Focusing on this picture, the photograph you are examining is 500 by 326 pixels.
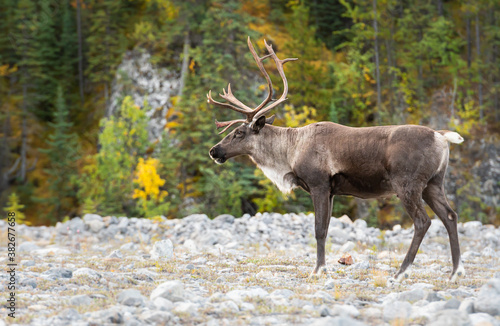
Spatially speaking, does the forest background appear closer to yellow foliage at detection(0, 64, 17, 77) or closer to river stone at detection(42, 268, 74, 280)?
yellow foliage at detection(0, 64, 17, 77)

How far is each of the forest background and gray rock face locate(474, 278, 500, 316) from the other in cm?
1625

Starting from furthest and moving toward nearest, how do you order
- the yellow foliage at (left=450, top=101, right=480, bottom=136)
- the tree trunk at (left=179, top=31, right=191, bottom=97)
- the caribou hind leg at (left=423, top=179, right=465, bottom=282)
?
1. the tree trunk at (left=179, top=31, right=191, bottom=97)
2. the yellow foliage at (left=450, top=101, right=480, bottom=136)
3. the caribou hind leg at (left=423, top=179, right=465, bottom=282)

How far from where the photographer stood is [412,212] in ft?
21.9

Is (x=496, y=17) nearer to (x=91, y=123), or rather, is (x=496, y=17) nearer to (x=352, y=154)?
(x=352, y=154)

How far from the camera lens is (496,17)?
77.7 feet

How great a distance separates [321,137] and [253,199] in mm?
15415

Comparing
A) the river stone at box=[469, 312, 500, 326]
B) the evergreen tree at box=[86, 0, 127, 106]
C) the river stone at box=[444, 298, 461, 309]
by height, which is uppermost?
the evergreen tree at box=[86, 0, 127, 106]

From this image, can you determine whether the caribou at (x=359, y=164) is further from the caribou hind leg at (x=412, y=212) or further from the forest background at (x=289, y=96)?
the forest background at (x=289, y=96)

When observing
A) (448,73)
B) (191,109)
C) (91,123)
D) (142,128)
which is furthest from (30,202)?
(448,73)

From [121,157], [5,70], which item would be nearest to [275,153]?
[121,157]

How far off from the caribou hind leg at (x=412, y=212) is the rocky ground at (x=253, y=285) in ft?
0.61

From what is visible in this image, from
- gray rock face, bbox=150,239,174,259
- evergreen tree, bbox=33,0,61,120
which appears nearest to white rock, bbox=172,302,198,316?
gray rock face, bbox=150,239,174,259

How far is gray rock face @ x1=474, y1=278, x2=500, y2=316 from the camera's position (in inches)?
168

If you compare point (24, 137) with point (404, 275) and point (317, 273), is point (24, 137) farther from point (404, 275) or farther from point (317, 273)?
point (404, 275)
